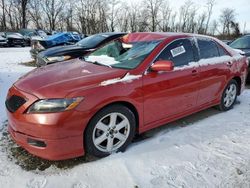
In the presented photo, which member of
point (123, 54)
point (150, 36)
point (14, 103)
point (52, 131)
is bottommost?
point (52, 131)

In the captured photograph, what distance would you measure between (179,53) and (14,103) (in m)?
2.33

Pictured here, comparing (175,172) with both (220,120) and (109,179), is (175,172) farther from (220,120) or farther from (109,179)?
(220,120)

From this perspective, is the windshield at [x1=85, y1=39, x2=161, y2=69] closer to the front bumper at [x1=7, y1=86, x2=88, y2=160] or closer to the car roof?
the car roof

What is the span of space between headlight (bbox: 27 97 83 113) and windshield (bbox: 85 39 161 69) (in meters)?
0.96

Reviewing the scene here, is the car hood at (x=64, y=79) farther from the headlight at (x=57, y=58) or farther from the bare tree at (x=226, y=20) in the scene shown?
the bare tree at (x=226, y=20)

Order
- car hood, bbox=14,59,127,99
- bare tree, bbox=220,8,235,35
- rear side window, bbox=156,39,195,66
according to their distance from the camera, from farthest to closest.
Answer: bare tree, bbox=220,8,235,35 < rear side window, bbox=156,39,195,66 < car hood, bbox=14,59,127,99

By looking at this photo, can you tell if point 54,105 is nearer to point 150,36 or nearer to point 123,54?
point 123,54

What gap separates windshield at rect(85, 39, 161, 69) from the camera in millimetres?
3688

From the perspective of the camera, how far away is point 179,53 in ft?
13.3

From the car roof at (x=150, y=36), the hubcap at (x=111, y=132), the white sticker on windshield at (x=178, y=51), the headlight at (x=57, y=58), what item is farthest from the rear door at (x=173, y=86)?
the headlight at (x=57, y=58)

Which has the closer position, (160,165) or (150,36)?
(160,165)

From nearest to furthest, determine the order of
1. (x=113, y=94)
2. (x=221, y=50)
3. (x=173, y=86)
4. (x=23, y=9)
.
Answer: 1. (x=113, y=94)
2. (x=173, y=86)
3. (x=221, y=50)
4. (x=23, y=9)

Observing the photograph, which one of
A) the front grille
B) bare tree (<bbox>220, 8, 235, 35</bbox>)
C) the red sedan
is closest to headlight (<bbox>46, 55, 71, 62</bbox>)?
the red sedan

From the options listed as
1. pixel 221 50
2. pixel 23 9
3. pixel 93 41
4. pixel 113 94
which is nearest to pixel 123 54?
pixel 113 94
